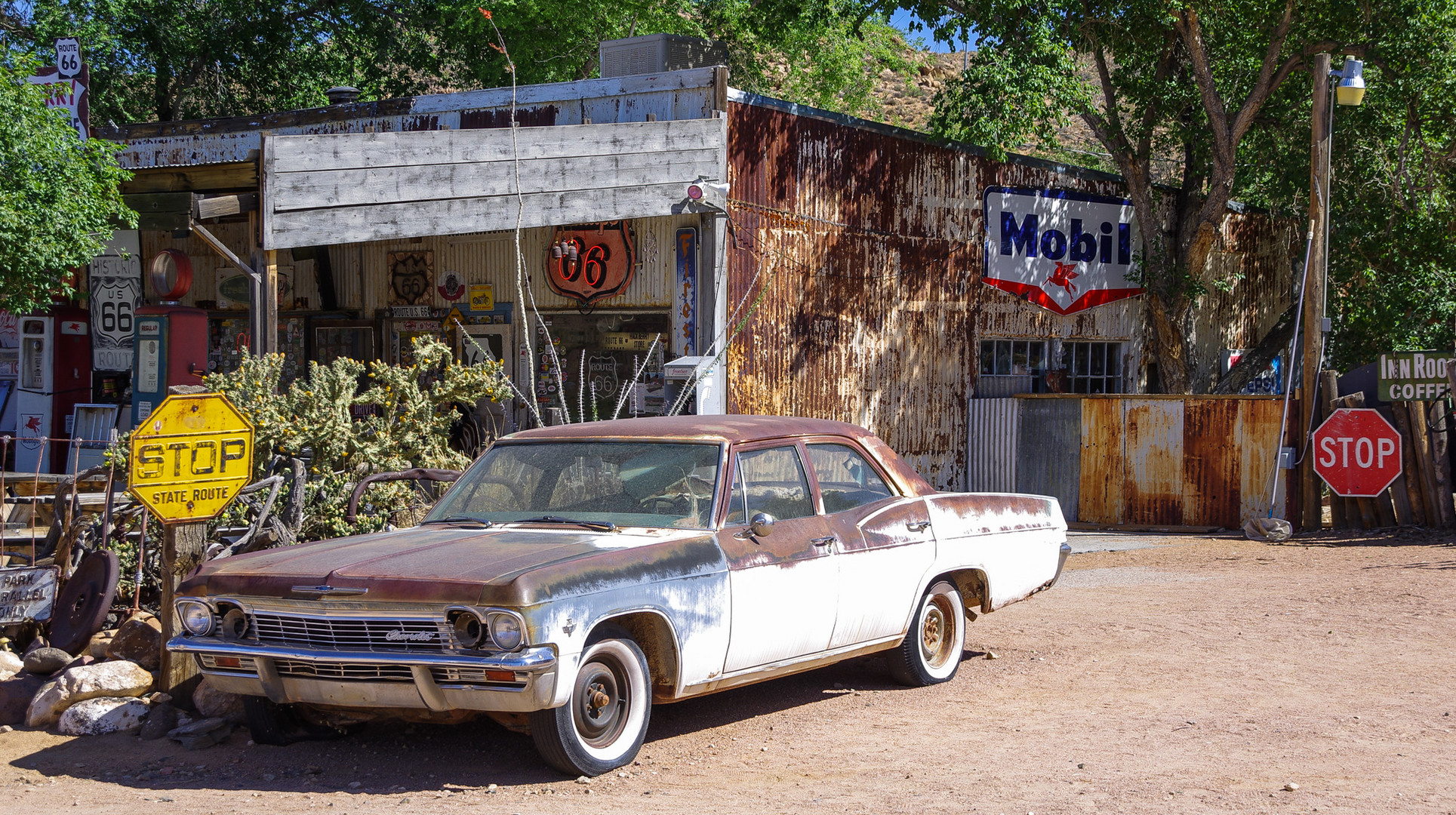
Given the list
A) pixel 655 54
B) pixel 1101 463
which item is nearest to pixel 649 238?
pixel 655 54

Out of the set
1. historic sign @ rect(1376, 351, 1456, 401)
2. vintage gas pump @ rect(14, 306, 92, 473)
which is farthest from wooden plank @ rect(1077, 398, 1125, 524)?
vintage gas pump @ rect(14, 306, 92, 473)

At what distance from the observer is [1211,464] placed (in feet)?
47.9

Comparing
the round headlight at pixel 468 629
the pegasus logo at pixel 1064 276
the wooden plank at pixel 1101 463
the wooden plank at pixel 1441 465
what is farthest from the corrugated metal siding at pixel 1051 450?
the round headlight at pixel 468 629

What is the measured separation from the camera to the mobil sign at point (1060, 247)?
53.8 feet

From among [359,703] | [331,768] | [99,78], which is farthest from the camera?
[99,78]

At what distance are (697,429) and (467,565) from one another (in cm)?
154

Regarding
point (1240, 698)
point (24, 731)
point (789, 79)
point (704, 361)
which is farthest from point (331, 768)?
point (789, 79)

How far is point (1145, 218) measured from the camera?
1795cm

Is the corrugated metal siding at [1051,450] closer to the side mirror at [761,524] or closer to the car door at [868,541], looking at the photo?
the car door at [868,541]

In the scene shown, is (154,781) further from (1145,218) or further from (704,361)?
(1145,218)

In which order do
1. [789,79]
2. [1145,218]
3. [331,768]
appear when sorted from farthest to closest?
1. [789,79]
2. [1145,218]
3. [331,768]

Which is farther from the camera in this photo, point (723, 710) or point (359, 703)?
point (723, 710)

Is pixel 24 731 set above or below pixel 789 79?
below

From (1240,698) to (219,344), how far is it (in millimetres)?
13235
